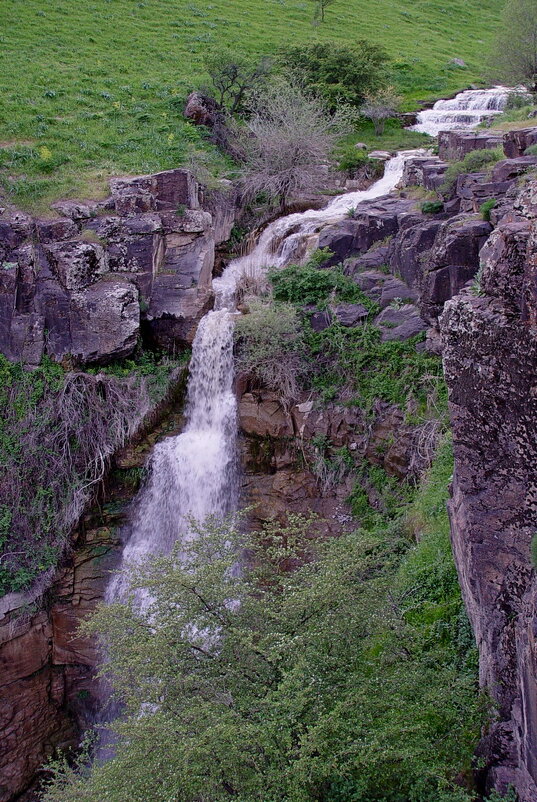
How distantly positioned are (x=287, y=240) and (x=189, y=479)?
25.5ft

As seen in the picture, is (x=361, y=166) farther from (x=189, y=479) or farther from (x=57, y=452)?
(x=57, y=452)

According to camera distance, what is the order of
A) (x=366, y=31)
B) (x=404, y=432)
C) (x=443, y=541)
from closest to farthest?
1. (x=443, y=541)
2. (x=404, y=432)
3. (x=366, y=31)

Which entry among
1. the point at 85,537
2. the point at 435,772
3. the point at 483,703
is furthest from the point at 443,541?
→ the point at 85,537

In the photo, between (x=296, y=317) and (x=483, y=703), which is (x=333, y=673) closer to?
(x=483, y=703)

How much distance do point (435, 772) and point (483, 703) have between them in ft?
3.12

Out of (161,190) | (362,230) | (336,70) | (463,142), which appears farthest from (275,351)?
(336,70)

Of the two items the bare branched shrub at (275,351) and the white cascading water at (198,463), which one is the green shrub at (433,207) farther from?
the white cascading water at (198,463)

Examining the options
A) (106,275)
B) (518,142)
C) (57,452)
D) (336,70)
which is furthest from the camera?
(336,70)

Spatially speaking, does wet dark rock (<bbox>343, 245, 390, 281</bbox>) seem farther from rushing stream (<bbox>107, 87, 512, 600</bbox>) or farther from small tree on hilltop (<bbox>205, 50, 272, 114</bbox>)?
small tree on hilltop (<bbox>205, 50, 272, 114</bbox>)

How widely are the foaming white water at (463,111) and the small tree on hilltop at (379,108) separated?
135 cm

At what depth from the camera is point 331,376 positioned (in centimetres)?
1523

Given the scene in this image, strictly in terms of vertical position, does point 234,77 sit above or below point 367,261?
above

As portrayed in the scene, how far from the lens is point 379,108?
27812mm

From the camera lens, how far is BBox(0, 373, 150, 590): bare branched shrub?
597 inches
